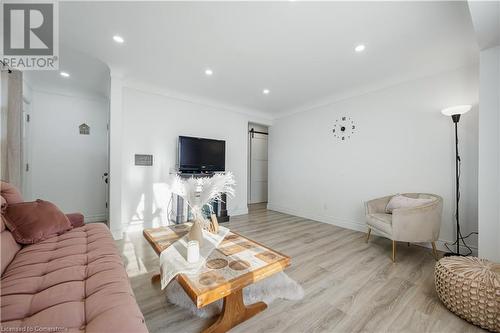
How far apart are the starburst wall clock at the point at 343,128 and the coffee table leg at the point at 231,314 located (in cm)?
329

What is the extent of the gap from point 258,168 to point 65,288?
533cm

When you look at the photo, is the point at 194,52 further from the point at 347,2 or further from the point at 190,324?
the point at 190,324

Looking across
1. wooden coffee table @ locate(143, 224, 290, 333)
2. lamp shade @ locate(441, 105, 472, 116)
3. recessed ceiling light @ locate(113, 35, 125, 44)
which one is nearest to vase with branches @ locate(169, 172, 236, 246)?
wooden coffee table @ locate(143, 224, 290, 333)

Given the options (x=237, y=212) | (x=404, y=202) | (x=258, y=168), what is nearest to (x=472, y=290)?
(x=404, y=202)

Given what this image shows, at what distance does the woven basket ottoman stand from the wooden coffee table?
1.27m

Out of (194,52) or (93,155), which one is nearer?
(194,52)

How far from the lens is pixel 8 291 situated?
3.14ft

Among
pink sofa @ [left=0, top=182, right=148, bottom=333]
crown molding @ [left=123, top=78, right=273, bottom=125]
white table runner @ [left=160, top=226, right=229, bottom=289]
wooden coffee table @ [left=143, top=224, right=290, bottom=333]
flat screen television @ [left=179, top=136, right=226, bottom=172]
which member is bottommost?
wooden coffee table @ [left=143, top=224, right=290, bottom=333]

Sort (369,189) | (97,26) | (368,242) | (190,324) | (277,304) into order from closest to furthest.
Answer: (190,324)
(277,304)
(97,26)
(368,242)
(369,189)

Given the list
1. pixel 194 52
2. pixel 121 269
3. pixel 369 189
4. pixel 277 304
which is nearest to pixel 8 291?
pixel 121 269

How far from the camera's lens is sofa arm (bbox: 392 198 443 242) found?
2270 millimetres

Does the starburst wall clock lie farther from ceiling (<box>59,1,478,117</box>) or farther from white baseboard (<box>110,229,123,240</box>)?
white baseboard (<box>110,229,123,240</box>)

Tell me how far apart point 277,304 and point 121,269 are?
1.18m

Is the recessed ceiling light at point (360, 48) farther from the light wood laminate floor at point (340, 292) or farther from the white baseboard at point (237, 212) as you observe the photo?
the white baseboard at point (237, 212)
